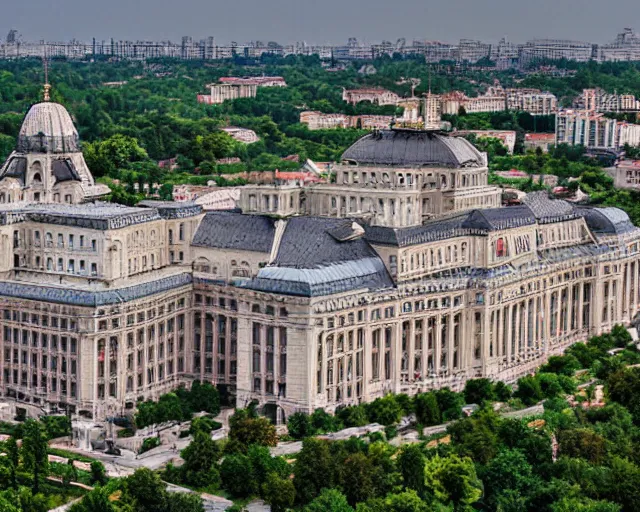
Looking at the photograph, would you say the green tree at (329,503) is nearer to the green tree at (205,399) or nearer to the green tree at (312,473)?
the green tree at (312,473)

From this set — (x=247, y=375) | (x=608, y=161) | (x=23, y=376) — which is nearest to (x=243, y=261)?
(x=247, y=375)

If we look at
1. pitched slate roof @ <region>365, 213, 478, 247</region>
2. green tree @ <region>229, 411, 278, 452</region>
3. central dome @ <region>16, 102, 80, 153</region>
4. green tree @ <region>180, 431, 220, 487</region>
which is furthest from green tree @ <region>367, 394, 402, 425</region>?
central dome @ <region>16, 102, 80, 153</region>

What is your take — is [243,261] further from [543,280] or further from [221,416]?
[543,280]

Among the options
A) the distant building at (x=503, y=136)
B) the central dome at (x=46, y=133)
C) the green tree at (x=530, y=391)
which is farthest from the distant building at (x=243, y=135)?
the green tree at (x=530, y=391)

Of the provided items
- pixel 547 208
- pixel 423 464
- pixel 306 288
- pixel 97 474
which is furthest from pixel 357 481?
pixel 547 208

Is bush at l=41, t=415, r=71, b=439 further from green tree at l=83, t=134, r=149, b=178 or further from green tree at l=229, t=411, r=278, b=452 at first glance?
green tree at l=83, t=134, r=149, b=178

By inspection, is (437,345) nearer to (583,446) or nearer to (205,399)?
(205,399)
